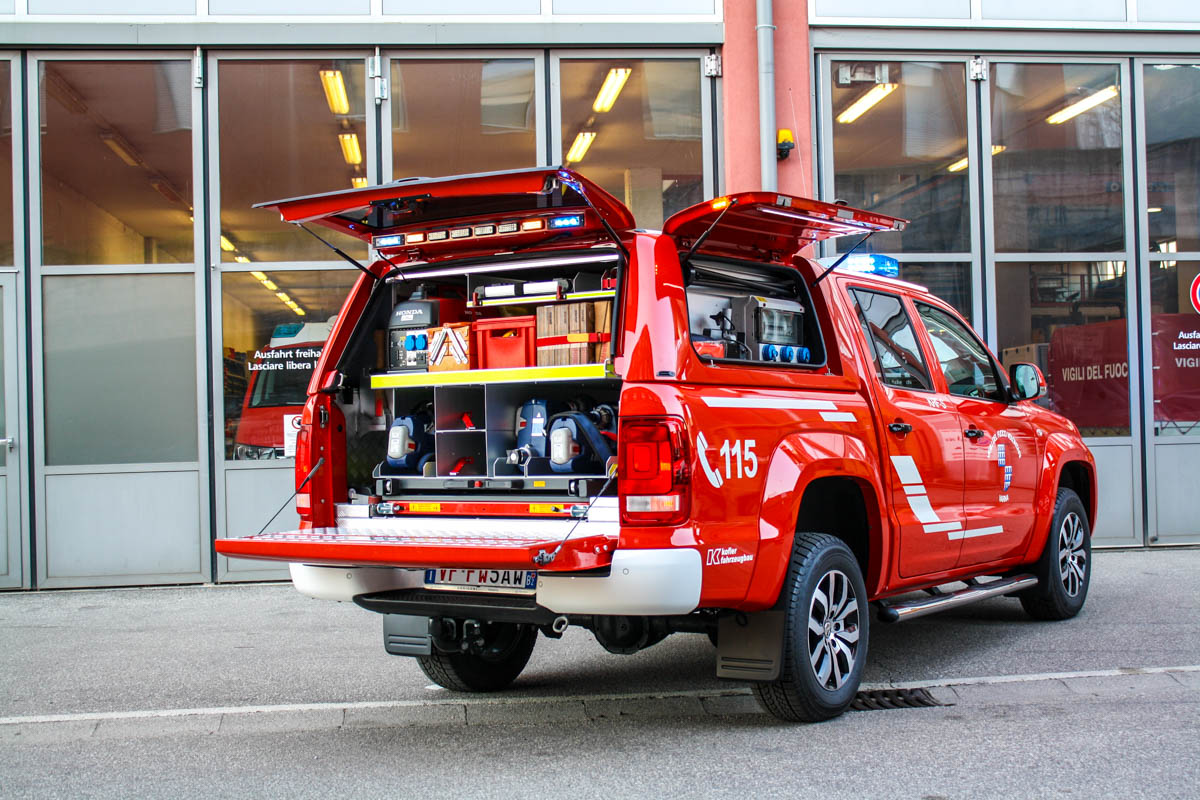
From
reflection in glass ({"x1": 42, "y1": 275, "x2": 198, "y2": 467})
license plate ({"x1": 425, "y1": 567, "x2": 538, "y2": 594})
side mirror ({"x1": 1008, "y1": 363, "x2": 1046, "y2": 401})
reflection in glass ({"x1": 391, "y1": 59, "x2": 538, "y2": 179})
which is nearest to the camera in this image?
license plate ({"x1": 425, "y1": 567, "x2": 538, "y2": 594})

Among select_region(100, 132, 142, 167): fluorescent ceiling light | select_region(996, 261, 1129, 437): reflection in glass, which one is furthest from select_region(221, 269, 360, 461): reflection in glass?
select_region(996, 261, 1129, 437): reflection in glass

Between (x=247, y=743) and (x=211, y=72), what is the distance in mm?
6916

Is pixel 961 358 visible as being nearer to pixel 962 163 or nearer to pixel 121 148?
pixel 962 163

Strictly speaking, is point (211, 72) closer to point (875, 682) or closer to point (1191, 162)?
point (875, 682)

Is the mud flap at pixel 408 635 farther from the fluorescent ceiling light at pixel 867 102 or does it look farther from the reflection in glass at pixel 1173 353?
the reflection in glass at pixel 1173 353

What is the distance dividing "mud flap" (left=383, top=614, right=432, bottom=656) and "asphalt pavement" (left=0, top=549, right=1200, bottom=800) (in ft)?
1.24

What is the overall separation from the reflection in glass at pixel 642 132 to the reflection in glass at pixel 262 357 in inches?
110

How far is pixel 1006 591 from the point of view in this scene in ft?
22.5

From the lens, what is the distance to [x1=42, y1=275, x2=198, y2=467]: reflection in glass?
33.1 ft

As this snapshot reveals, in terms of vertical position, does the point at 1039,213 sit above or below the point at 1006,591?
above

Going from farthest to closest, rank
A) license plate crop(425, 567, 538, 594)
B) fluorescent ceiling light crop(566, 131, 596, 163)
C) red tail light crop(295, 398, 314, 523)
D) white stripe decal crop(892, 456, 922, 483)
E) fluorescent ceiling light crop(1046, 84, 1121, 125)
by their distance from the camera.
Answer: fluorescent ceiling light crop(1046, 84, 1121, 125), fluorescent ceiling light crop(566, 131, 596, 163), white stripe decal crop(892, 456, 922, 483), red tail light crop(295, 398, 314, 523), license plate crop(425, 567, 538, 594)

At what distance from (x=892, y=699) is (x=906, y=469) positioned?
111cm

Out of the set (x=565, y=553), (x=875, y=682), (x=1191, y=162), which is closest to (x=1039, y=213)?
(x=1191, y=162)

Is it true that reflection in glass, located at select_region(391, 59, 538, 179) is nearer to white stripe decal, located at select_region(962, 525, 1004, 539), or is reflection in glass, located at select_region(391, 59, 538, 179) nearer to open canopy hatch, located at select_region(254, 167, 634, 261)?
open canopy hatch, located at select_region(254, 167, 634, 261)
